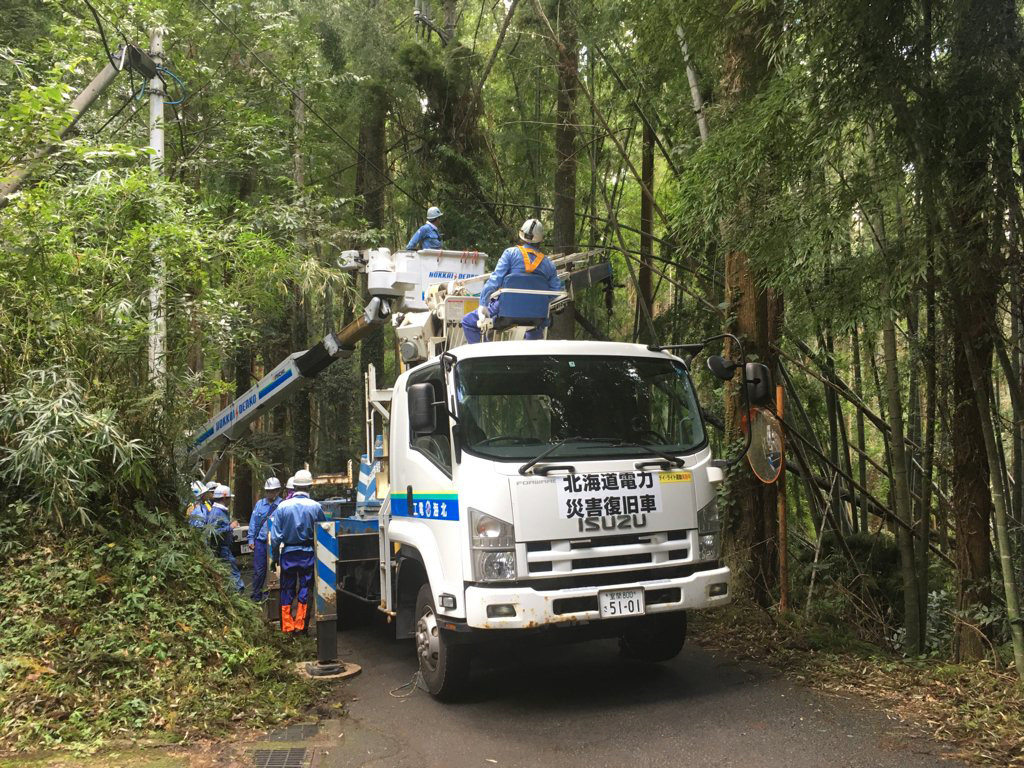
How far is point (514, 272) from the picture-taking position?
677 cm

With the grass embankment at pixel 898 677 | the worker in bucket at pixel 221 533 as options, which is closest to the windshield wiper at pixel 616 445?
the grass embankment at pixel 898 677


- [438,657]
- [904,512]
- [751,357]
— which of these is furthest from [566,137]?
[438,657]

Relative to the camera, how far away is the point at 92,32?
11508mm

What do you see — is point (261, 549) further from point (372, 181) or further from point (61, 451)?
point (372, 181)

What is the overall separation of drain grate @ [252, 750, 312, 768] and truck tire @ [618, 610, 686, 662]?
2506 millimetres

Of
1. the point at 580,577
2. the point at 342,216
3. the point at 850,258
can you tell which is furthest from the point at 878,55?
the point at 342,216

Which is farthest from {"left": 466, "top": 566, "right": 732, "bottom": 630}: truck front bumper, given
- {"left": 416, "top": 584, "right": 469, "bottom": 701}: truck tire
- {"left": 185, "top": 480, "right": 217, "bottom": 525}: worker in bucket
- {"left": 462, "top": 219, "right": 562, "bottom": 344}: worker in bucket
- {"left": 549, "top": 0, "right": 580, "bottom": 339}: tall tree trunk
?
{"left": 549, "top": 0, "right": 580, "bottom": 339}: tall tree trunk

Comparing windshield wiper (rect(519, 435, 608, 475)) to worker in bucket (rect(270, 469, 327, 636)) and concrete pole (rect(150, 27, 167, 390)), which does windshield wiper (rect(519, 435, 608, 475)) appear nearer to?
worker in bucket (rect(270, 469, 327, 636))

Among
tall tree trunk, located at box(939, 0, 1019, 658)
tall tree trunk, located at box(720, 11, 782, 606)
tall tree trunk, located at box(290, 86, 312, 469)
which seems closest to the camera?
tall tree trunk, located at box(939, 0, 1019, 658)

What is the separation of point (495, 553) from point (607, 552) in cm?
75

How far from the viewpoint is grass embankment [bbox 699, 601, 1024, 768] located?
4656 mm

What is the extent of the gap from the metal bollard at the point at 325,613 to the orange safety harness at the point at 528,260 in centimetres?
288

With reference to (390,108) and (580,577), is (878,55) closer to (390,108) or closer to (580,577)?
(580,577)

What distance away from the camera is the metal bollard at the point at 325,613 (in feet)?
22.5
